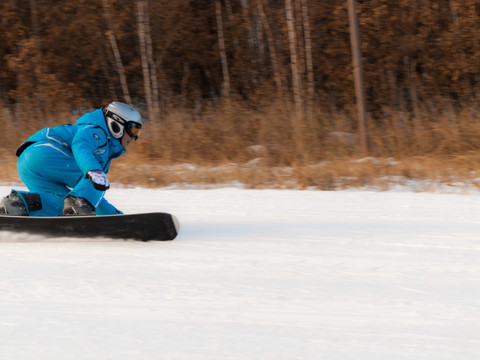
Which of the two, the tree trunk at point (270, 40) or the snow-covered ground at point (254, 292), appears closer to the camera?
the snow-covered ground at point (254, 292)

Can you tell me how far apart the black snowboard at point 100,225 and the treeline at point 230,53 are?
955 cm

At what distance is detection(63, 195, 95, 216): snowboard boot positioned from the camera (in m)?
5.09

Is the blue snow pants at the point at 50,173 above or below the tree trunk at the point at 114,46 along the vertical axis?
below

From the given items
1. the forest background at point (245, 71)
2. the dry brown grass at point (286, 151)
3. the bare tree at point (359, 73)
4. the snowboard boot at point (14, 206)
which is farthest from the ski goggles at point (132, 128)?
the bare tree at point (359, 73)

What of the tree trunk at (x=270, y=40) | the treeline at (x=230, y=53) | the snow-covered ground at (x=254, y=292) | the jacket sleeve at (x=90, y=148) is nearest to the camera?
the snow-covered ground at (x=254, y=292)

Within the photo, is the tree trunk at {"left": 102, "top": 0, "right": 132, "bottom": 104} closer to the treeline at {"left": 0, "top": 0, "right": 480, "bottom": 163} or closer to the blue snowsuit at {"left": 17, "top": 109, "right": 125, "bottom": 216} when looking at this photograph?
the treeline at {"left": 0, "top": 0, "right": 480, "bottom": 163}

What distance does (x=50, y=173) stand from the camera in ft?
17.3

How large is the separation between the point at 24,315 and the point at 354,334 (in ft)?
5.35

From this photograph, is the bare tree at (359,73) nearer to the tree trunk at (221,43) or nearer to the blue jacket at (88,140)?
the blue jacket at (88,140)

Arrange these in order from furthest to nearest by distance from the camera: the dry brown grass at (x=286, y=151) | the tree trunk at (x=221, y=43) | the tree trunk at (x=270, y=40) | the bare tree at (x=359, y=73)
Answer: the tree trunk at (x=221, y=43), the tree trunk at (x=270, y=40), the bare tree at (x=359, y=73), the dry brown grass at (x=286, y=151)

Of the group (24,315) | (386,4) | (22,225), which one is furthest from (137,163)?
(386,4)

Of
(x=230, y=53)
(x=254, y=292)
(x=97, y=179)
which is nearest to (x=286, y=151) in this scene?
(x=97, y=179)

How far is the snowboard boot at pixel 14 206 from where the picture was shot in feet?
17.1

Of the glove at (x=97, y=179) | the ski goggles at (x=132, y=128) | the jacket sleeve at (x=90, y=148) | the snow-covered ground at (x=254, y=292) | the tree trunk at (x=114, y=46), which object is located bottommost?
the snow-covered ground at (x=254, y=292)
